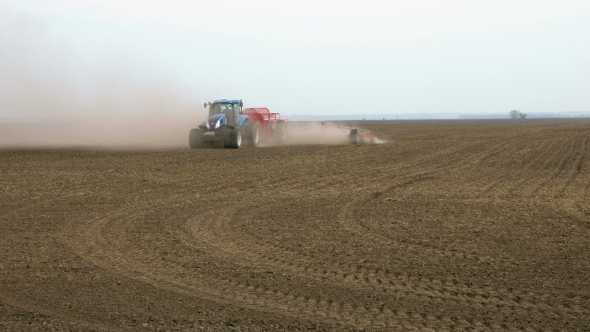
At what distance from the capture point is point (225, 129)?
29.3 metres

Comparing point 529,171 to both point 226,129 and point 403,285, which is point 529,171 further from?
point 403,285

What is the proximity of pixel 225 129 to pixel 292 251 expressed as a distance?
19.9m

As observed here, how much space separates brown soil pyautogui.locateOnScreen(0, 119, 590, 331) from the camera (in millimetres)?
6766

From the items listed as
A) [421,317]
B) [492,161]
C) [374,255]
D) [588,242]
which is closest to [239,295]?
[421,317]

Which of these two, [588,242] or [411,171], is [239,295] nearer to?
[588,242]

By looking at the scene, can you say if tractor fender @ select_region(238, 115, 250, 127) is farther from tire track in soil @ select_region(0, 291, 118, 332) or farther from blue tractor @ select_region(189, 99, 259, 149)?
tire track in soil @ select_region(0, 291, 118, 332)

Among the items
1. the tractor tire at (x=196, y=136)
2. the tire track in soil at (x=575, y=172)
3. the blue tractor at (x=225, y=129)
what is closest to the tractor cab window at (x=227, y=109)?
the blue tractor at (x=225, y=129)

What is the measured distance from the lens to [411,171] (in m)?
21.9

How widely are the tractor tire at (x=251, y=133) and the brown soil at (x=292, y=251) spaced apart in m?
9.98

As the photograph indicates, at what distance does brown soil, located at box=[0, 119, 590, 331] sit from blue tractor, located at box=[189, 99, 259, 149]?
8952 mm

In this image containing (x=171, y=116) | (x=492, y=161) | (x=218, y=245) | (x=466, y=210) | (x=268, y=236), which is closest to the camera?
(x=218, y=245)

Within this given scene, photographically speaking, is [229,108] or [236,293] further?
[229,108]

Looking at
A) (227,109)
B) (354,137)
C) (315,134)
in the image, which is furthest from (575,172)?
(315,134)

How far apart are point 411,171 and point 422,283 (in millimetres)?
14085
